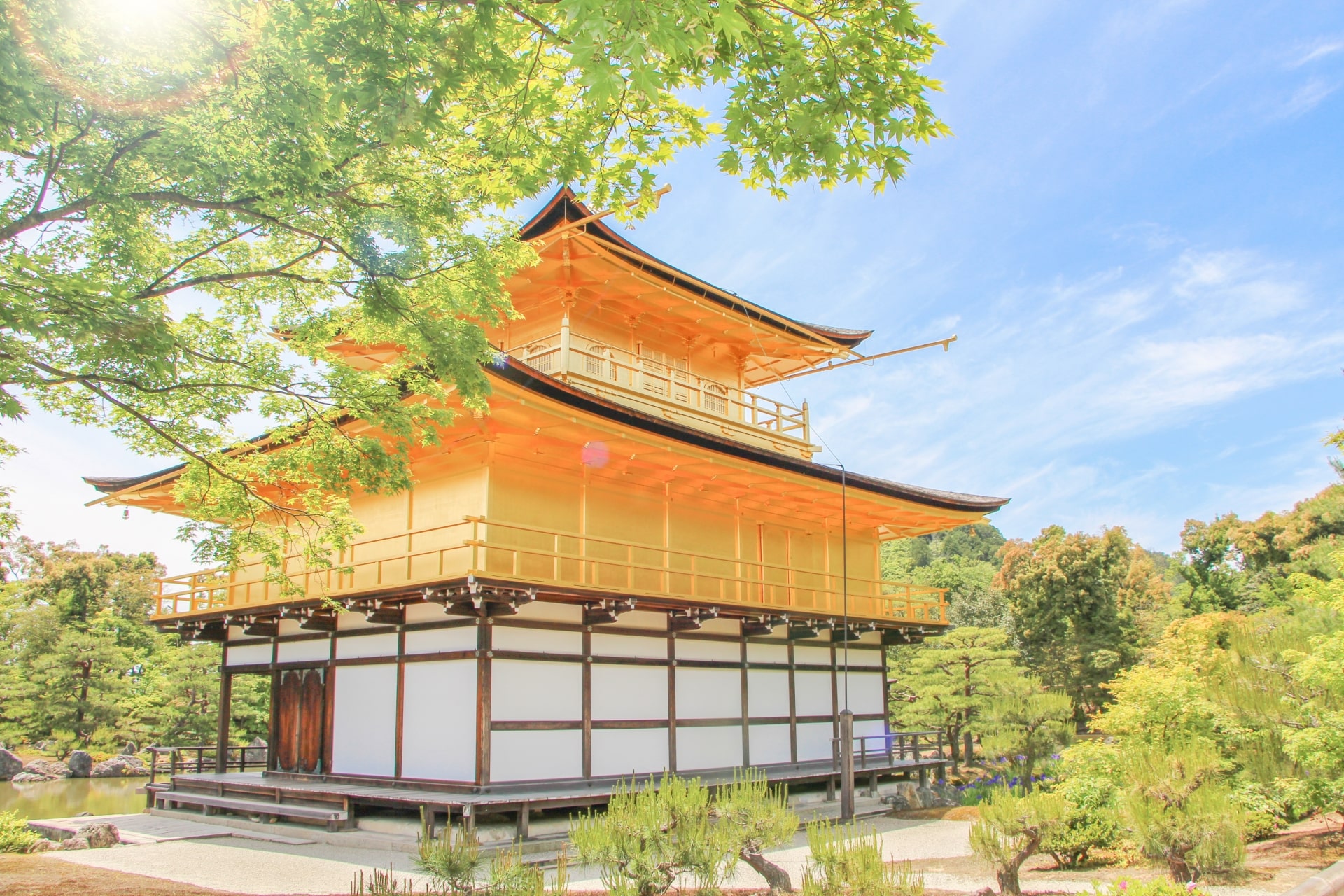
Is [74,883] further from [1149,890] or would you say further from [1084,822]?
[1084,822]

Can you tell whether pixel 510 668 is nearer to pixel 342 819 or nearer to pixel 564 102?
pixel 342 819

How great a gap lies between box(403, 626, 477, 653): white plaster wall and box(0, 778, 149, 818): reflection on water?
1092 cm

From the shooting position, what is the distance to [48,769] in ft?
106

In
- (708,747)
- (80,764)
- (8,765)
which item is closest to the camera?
(708,747)

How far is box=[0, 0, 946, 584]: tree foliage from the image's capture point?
5.84 metres

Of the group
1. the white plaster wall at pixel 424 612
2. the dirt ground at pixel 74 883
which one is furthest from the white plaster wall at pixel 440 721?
the dirt ground at pixel 74 883

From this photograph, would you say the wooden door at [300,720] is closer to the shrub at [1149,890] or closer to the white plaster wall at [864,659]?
the white plaster wall at [864,659]

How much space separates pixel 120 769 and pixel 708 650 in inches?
1088

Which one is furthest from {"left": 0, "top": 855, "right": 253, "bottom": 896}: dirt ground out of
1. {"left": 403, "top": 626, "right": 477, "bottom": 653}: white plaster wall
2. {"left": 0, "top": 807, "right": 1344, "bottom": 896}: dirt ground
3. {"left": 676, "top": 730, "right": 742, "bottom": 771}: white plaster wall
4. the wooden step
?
{"left": 676, "top": 730, "right": 742, "bottom": 771}: white plaster wall

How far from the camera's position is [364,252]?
28.3 feet

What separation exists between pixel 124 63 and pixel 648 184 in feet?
13.8

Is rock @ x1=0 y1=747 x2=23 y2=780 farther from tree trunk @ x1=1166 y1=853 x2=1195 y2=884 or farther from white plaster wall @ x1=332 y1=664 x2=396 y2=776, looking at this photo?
tree trunk @ x1=1166 y1=853 x2=1195 y2=884

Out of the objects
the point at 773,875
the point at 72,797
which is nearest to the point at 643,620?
the point at 773,875

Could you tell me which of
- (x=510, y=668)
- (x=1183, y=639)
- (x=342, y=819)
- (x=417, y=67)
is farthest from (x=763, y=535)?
(x=1183, y=639)
